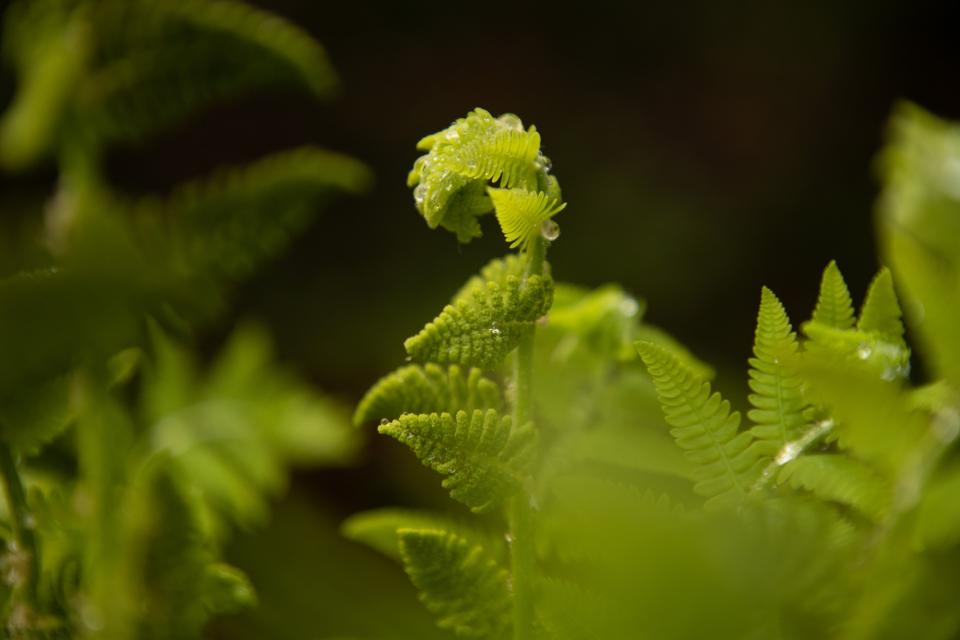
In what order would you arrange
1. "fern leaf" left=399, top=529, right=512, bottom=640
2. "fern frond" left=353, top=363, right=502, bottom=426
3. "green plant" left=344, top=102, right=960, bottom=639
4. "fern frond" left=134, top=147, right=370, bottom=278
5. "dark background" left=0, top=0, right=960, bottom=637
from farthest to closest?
"dark background" left=0, top=0, right=960, bottom=637, "fern frond" left=134, top=147, right=370, bottom=278, "fern frond" left=353, top=363, right=502, bottom=426, "fern leaf" left=399, top=529, right=512, bottom=640, "green plant" left=344, top=102, right=960, bottom=639

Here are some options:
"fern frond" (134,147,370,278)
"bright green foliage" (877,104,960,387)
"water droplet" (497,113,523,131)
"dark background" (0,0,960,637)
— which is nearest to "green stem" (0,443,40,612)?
"fern frond" (134,147,370,278)

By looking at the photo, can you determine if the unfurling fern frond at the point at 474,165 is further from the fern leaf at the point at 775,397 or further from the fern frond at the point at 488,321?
the fern leaf at the point at 775,397

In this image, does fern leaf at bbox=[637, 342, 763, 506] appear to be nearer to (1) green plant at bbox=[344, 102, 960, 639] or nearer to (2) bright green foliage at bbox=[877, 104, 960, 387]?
(1) green plant at bbox=[344, 102, 960, 639]

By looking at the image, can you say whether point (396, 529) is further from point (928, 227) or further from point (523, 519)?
point (928, 227)

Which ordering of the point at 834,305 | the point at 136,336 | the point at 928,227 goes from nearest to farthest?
the point at 136,336 < the point at 834,305 < the point at 928,227

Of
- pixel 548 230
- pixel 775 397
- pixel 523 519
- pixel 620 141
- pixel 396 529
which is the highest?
pixel 548 230

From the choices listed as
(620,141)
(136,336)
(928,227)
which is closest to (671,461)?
(928,227)
